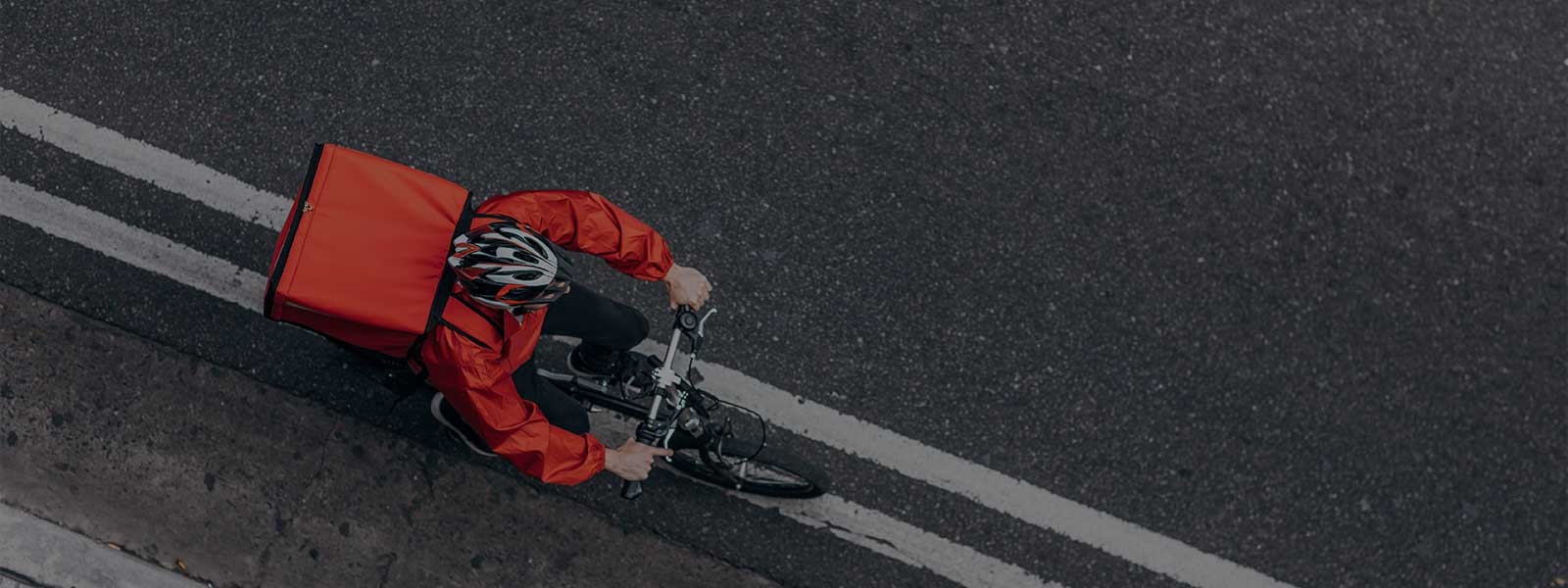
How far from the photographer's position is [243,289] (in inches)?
210

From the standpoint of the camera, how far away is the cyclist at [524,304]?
351 centimetres

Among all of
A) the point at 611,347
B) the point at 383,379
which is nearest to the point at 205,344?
the point at 383,379

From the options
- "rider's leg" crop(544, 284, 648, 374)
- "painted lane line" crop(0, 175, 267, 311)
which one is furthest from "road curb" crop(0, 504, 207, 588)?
"rider's leg" crop(544, 284, 648, 374)

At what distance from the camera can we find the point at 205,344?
5281 millimetres

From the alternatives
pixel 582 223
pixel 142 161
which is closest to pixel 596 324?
pixel 582 223

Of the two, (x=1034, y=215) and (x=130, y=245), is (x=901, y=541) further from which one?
(x=130, y=245)

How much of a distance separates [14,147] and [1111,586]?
6.44m

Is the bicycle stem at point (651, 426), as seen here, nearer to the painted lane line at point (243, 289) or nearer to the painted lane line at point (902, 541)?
the painted lane line at point (902, 541)

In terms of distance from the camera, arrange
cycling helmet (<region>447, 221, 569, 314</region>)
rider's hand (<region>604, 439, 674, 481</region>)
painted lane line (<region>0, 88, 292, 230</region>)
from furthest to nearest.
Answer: painted lane line (<region>0, 88, 292, 230</region>) → rider's hand (<region>604, 439, 674, 481</region>) → cycling helmet (<region>447, 221, 569, 314</region>)

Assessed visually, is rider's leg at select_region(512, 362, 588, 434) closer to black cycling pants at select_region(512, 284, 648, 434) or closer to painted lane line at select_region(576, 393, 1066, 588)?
black cycling pants at select_region(512, 284, 648, 434)

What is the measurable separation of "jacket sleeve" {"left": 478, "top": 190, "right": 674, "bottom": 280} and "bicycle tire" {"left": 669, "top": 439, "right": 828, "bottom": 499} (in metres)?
1.40

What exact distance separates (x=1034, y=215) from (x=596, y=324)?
8.20 feet

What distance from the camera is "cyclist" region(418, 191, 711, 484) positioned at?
11.5 feet

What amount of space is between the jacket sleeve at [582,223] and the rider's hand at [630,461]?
0.76 metres
